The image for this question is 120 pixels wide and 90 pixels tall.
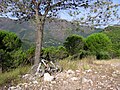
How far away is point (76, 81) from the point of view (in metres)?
6.79

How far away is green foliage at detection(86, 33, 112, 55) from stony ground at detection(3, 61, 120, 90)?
33177 mm

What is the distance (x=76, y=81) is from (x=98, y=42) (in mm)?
39490

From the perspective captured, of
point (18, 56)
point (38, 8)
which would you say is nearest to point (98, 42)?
point (18, 56)

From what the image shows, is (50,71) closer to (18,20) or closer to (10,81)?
(10,81)

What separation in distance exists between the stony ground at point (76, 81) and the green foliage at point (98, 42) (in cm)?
3318

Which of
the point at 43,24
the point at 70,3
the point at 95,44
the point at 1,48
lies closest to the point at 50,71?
the point at 43,24

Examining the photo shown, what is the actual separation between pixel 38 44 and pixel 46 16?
1007 mm

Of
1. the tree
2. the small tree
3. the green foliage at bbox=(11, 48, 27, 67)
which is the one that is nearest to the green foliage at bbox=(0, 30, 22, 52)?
the small tree

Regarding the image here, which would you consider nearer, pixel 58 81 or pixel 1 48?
pixel 58 81

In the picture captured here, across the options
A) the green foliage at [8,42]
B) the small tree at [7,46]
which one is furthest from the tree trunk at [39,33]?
the green foliage at [8,42]

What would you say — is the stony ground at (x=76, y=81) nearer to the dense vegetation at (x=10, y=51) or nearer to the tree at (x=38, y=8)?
the tree at (x=38, y=8)

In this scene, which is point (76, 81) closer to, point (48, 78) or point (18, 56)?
point (48, 78)

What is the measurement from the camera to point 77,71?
7797 mm

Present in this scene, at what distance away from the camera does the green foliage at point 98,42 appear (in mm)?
42406
